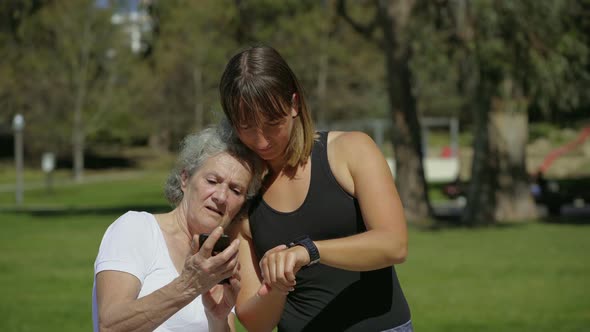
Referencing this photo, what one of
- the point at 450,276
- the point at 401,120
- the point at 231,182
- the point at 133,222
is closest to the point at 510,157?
the point at 401,120

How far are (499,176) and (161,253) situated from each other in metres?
22.4

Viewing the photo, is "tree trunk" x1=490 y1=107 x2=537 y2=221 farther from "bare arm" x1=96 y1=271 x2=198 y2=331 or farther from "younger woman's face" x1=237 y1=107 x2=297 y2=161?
"bare arm" x1=96 y1=271 x2=198 y2=331

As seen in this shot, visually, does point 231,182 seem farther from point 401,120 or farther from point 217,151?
point 401,120

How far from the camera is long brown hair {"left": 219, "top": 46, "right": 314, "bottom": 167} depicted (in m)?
3.13

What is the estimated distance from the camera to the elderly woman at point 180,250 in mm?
3049

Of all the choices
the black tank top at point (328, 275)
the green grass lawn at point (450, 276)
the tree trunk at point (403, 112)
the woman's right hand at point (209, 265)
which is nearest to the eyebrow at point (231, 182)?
the black tank top at point (328, 275)

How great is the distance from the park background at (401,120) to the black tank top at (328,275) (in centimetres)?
45

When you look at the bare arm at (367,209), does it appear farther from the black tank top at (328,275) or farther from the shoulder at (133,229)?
the shoulder at (133,229)

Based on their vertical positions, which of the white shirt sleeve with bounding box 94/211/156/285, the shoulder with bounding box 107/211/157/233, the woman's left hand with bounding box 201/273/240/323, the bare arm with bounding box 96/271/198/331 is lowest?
the woman's left hand with bounding box 201/273/240/323

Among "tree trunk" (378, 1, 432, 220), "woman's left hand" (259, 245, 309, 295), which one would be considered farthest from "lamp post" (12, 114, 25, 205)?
"woman's left hand" (259, 245, 309, 295)

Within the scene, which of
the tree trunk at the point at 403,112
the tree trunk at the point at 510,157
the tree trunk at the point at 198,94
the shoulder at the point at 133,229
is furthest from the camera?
the tree trunk at the point at 198,94

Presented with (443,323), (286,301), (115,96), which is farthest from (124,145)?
(286,301)

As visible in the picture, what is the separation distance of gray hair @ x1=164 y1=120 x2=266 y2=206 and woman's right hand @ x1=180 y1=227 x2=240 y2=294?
497 mm

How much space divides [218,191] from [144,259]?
0.36m
